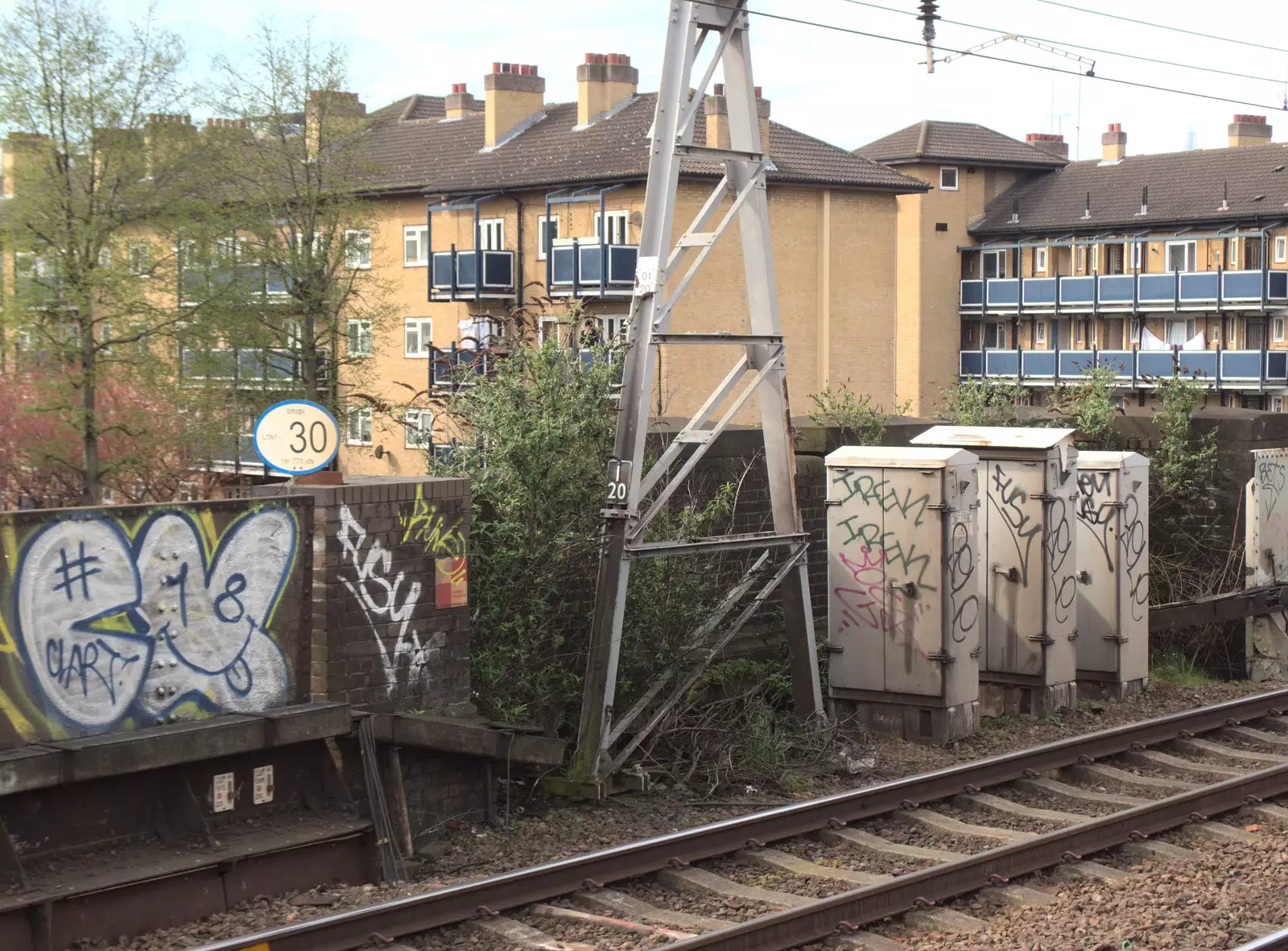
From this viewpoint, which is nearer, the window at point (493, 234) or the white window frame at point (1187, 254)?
the window at point (493, 234)

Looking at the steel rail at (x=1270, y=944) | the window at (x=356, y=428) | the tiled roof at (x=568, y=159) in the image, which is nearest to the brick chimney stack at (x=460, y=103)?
the tiled roof at (x=568, y=159)

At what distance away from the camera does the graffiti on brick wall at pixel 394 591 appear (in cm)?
947

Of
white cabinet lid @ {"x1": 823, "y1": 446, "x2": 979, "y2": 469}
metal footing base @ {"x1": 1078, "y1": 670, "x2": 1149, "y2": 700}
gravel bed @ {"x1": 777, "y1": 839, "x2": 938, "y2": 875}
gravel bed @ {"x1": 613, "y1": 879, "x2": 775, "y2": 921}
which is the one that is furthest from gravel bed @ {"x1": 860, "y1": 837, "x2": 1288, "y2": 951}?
metal footing base @ {"x1": 1078, "y1": 670, "x2": 1149, "y2": 700}

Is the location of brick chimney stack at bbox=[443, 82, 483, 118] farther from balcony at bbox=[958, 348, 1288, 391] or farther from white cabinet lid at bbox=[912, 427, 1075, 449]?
white cabinet lid at bbox=[912, 427, 1075, 449]

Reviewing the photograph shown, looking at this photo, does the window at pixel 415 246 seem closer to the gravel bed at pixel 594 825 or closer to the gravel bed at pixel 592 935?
the gravel bed at pixel 594 825

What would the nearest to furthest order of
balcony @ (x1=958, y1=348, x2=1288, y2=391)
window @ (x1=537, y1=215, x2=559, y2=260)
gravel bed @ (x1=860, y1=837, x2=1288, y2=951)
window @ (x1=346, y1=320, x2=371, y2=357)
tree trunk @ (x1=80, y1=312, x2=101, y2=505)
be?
1. gravel bed @ (x1=860, y1=837, x2=1288, y2=951)
2. tree trunk @ (x1=80, y1=312, x2=101, y2=505)
3. window @ (x1=346, y1=320, x2=371, y2=357)
4. window @ (x1=537, y1=215, x2=559, y2=260)
5. balcony @ (x1=958, y1=348, x2=1288, y2=391)

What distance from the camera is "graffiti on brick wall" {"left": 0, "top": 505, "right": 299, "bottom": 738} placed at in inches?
309

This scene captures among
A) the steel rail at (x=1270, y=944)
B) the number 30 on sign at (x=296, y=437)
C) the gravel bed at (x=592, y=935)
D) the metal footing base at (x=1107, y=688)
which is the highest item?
the number 30 on sign at (x=296, y=437)

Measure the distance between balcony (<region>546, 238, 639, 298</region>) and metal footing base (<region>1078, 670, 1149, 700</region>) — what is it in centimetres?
2726

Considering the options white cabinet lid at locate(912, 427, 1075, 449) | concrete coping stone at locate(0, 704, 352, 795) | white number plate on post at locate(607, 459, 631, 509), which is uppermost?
white cabinet lid at locate(912, 427, 1075, 449)

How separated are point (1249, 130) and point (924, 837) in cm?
5629

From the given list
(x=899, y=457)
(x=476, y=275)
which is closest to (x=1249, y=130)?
(x=476, y=275)

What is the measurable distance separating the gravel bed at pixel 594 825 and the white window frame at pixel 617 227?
1180 inches

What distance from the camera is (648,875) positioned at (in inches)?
346
